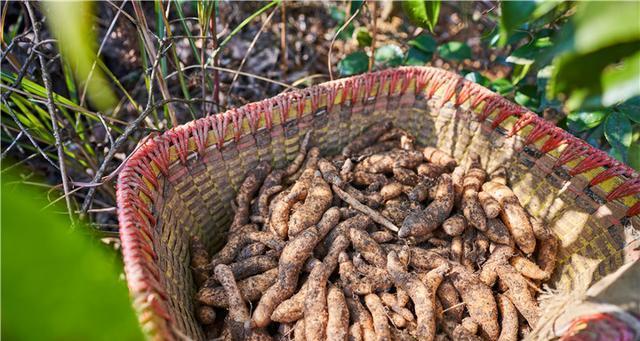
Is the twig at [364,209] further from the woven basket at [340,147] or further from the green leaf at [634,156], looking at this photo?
the green leaf at [634,156]

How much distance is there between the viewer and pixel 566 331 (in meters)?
0.92

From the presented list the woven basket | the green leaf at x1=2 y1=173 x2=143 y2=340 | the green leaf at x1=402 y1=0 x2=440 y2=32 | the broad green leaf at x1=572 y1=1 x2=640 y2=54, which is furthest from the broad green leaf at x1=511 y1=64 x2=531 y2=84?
the green leaf at x1=2 y1=173 x2=143 y2=340

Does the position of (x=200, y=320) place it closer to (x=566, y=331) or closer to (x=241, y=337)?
(x=241, y=337)

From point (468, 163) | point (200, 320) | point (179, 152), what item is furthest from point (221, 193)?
point (468, 163)

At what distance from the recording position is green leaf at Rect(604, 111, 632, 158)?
1479 millimetres

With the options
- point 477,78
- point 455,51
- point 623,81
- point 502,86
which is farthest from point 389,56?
point 623,81

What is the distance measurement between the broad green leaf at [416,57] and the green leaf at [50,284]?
162 centimetres

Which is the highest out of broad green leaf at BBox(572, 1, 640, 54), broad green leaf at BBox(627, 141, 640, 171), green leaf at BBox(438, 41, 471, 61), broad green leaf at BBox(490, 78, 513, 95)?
broad green leaf at BBox(572, 1, 640, 54)

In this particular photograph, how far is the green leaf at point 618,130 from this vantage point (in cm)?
148

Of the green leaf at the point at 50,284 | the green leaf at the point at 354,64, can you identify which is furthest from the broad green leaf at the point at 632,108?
the green leaf at the point at 50,284

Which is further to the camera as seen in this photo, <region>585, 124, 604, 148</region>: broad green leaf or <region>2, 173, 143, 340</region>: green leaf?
<region>585, 124, 604, 148</region>: broad green leaf

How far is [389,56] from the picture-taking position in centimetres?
195

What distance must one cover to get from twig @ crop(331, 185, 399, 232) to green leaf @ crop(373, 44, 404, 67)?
70 cm

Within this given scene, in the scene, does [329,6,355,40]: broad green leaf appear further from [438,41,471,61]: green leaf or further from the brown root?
the brown root
